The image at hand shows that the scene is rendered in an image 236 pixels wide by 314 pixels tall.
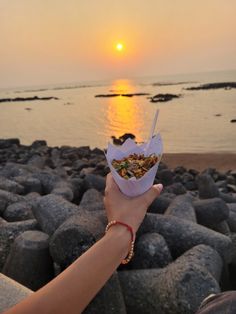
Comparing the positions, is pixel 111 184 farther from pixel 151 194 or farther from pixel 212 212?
pixel 212 212

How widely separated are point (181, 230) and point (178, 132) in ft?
51.6

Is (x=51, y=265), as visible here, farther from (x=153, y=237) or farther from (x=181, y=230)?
(x=181, y=230)

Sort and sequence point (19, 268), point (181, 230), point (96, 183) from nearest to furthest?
1. point (19, 268)
2. point (181, 230)
3. point (96, 183)

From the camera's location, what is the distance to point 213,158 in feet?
43.0

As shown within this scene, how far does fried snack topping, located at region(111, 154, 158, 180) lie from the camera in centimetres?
172

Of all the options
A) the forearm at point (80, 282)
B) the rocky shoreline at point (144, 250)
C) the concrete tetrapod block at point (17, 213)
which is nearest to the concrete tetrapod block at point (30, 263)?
the rocky shoreline at point (144, 250)

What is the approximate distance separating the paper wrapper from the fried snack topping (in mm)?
23

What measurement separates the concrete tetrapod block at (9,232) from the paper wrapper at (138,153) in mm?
2140

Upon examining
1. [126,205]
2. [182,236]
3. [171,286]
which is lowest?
[182,236]

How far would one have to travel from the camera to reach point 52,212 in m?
3.95

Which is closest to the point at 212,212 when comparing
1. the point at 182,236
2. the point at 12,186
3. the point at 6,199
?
the point at 182,236

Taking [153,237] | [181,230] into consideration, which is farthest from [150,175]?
[181,230]

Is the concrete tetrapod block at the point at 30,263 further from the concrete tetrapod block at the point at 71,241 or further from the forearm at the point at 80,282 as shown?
the forearm at the point at 80,282

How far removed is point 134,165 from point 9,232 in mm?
2404
